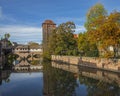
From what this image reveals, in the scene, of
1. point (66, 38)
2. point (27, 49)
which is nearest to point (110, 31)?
point (66, 38)

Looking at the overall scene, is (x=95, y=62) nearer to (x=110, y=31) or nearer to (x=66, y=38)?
(x=110, y=31)

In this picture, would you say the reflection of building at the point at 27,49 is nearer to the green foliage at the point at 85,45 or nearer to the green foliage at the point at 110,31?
the green foliage at the point at 85,45

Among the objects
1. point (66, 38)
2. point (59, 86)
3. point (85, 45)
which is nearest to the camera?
point (59, 86)

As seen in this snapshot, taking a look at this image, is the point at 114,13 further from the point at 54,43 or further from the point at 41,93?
the point at 54,43

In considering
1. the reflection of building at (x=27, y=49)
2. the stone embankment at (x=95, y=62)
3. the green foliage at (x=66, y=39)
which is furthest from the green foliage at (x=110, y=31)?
the reflection of building at (x=27, y=49)

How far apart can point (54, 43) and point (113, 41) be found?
128 feet

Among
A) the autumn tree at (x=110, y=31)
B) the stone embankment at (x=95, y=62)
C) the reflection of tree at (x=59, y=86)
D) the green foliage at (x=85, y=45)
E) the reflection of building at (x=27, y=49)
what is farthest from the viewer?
the reflection of building at (x=27, y=49)

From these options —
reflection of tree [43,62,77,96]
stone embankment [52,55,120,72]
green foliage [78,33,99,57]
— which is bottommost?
reflection of tree [43,62,77,96]

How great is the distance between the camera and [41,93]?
23.5 metres

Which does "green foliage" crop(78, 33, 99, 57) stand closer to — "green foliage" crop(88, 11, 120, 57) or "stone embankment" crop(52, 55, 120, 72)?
"stone embankment" crop(52, 55, 120, 72)

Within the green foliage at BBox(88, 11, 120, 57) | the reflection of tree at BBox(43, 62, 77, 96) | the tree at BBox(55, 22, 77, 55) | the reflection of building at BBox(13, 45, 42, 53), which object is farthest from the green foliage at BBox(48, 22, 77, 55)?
the reflection of building at BBox(13, 45, 42, 53)

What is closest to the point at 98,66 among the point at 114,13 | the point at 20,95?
the point at 114,13

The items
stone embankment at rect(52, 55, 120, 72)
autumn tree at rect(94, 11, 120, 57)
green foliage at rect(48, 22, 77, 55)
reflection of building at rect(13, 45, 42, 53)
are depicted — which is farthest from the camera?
reflection of building at rect(13, 45, 42, 53)

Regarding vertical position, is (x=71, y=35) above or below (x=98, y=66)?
above
